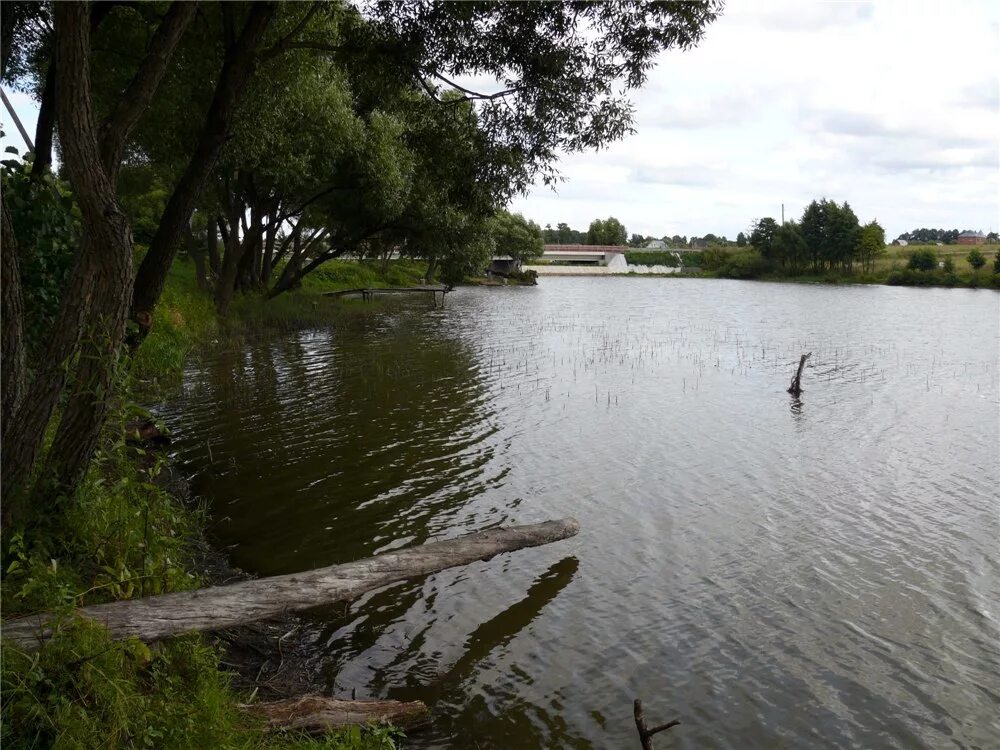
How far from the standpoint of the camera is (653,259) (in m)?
157

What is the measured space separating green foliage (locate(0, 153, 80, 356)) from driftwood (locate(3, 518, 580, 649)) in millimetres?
3492

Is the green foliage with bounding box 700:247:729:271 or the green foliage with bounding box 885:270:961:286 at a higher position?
the green foliage with bounding box 700:247:729:271

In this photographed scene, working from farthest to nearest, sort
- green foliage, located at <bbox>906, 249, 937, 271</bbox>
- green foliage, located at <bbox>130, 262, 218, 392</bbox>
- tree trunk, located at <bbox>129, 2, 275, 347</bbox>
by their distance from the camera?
green foliage, located at <bbox>906, 249, 937, 271</bbox>
green foliage, located at <bbox>130, 262, 218, 392</bbox>
tree trunk, located at <bbox>129, 2, 275, 347</bbox>

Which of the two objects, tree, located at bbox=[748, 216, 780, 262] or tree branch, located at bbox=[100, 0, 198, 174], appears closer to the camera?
tree branch, located at bbox=[100, 0, 198, 174]

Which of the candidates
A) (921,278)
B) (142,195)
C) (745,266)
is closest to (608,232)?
(745,266)

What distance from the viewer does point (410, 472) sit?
13.0 metres

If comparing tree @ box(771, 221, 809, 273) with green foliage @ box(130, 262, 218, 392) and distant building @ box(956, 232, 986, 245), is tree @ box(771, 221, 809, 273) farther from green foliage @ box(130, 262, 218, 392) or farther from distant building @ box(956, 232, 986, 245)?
green foliage @ box(130, 262, 218, 392)

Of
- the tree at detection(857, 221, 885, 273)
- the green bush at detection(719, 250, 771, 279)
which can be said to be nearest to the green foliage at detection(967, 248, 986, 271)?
the tree at detection(857, 221, 885, 273)

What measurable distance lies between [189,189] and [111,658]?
19.0 feet

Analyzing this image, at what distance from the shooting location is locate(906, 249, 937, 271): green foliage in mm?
91188

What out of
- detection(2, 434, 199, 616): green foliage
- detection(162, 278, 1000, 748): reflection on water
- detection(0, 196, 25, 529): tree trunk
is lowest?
detection(162, 278, 1000, 748): reflection on water

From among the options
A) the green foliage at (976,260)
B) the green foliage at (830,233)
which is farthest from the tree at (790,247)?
the green foliage at (976,260)

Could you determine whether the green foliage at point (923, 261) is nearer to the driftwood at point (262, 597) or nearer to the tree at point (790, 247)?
the tree at point (790, 247)

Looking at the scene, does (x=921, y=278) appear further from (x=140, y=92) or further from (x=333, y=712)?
(x=333, y=712)
